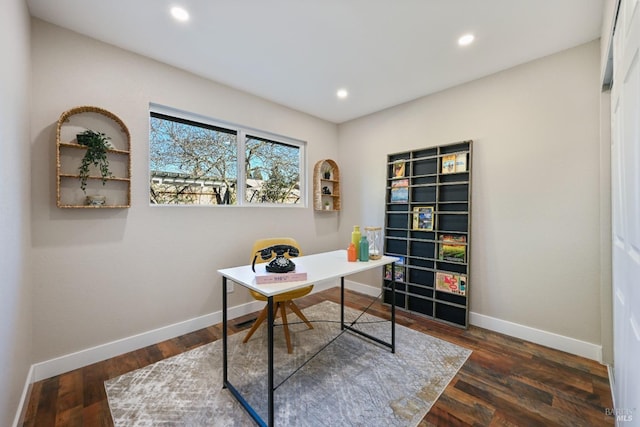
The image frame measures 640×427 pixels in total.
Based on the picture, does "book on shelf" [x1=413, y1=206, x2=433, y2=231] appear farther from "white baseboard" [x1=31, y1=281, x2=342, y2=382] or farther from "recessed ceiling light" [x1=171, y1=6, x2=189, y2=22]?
"recessed ceiling light" [x1=171, y1=6, x2=189, y2=22]

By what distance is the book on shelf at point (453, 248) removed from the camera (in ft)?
9.25

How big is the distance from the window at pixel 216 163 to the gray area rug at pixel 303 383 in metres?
1.53

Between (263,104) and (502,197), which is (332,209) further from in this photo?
(502,197)

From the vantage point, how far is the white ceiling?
181 cm

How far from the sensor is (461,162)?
2861 mm

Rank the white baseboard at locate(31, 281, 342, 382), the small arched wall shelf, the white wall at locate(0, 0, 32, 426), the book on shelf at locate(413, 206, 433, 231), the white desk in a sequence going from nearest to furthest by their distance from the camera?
the white wall at locate(0, 0, 32, 426)
the white desk
the white baseboard at locate(31, 281, 342, 382)
the book on shelf at locate(413, 206, 433, 231)
the small arched wall shelf

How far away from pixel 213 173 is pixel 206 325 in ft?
5.34

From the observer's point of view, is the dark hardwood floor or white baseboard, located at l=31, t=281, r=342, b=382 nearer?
the dark hardwood floor

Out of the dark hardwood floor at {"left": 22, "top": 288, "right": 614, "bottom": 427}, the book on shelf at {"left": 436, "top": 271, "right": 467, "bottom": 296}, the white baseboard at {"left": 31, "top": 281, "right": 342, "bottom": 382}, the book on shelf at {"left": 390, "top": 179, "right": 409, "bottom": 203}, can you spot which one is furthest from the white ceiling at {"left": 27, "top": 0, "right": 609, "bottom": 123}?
the dark hardwood floor at {"left": 22, "top": 288, "right": 614, "bottom": 427}

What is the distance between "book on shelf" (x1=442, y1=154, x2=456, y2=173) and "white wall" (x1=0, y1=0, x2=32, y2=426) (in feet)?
11.2

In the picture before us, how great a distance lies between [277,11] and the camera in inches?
73.1

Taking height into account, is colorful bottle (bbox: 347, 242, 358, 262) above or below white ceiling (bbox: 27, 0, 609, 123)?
below

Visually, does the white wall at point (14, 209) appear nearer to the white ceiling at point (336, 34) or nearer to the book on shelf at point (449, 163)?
the white ceiling at point (336, 34)

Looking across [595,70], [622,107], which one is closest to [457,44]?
[595,70]
